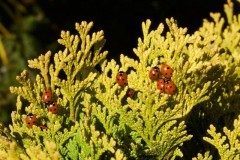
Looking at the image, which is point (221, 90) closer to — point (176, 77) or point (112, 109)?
point (176, 77)

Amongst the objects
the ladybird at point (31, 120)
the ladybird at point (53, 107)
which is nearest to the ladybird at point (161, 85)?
the ladybird at point (53, 107)

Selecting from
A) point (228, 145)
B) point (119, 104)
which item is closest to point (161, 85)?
point (119, 104)

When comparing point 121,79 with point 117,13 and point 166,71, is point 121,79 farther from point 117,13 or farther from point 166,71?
point 117,13

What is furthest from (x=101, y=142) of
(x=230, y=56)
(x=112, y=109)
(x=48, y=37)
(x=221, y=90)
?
(x=48, y=37)

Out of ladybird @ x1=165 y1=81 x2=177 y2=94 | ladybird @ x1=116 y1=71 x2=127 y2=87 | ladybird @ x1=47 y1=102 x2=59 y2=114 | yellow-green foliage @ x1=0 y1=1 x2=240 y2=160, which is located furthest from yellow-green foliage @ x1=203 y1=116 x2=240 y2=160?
ladybird @ x1=47 y1=102 x2=59 y2=114

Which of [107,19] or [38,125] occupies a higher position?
[107,19]

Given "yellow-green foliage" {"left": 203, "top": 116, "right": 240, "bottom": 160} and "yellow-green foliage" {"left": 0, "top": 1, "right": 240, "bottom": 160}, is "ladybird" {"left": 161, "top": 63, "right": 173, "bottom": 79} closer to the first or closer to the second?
"yellow-green foliage" {"left": 0, "top": 1, "right": 240, "bottom": 160}
